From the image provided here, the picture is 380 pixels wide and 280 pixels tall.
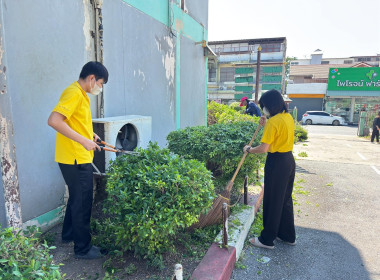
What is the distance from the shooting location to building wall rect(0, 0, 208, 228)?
2.79m

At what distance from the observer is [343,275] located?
2.94m

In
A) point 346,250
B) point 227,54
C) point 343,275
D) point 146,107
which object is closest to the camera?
point 343,275

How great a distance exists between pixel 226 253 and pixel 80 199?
5.21 ft

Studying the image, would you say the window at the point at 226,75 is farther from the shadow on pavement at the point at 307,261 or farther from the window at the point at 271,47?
the shadow on pavement at the point at 307,261

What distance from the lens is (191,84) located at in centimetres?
785

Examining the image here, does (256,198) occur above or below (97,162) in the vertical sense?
below

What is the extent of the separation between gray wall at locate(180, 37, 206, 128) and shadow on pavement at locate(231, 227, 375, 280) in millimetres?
4499

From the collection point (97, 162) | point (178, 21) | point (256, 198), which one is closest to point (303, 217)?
point (256, 198)

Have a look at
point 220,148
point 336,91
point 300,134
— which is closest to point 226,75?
point 336,91

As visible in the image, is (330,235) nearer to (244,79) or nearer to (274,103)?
(274,103)

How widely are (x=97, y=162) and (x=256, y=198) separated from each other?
2609 millimetres

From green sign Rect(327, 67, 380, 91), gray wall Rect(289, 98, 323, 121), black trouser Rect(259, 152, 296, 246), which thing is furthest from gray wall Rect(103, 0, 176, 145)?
gray wall Rect(289, 98, 323, 121)

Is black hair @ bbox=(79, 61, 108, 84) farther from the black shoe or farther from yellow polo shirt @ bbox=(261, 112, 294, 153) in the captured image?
yellow polo shirt @ bbox=(261, 112, 294, 153)

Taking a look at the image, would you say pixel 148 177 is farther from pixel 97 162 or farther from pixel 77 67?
pixel 77 67
